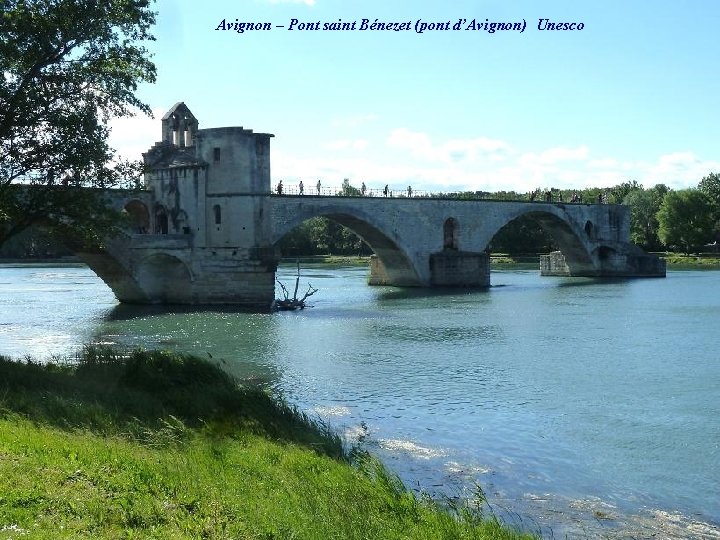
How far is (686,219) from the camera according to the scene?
96.3 metres

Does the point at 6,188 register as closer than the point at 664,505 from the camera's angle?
No

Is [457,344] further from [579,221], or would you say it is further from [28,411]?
[579,221]

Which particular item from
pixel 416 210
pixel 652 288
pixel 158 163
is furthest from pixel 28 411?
pixel 652 288

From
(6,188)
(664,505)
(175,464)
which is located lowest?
(664,505)

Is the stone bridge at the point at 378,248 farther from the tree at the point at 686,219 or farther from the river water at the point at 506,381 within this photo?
the tree at the point at 686,219

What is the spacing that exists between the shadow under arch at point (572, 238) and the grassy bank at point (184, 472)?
5793 centimetres

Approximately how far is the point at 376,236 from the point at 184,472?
1849 inches

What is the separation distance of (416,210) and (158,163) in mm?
18354

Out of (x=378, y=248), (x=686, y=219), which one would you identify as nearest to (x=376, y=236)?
(x=378, y=248)

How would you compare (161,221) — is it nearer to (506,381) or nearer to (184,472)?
(506,381)

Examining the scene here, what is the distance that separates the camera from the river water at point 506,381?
40.9 ft

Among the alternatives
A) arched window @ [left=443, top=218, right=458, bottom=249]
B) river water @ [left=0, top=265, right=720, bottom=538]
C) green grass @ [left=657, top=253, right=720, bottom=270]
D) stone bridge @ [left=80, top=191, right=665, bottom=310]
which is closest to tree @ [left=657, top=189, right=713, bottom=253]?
green grass @ [left=657, top=253, right=720, bottom=270]

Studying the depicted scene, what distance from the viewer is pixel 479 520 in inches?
392

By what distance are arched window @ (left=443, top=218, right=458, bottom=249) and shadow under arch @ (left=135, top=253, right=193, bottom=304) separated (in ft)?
72.2
